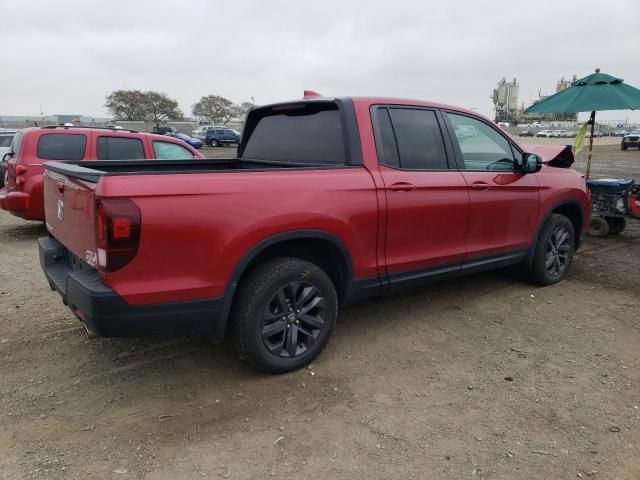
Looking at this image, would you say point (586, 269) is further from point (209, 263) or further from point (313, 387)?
point (209, 263)

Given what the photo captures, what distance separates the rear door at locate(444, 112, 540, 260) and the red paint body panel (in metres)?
0.01

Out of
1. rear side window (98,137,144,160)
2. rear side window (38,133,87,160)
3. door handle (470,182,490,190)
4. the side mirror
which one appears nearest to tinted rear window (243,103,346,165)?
door handle (470,182,490,190)

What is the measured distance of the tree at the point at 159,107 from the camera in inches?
2857

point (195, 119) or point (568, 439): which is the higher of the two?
point (195, 119)

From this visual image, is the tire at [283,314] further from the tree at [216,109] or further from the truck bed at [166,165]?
the tree at [216,109]

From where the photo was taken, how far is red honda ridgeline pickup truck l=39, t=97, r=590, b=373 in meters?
2.66

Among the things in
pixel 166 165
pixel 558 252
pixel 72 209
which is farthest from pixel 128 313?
pixel 558 252

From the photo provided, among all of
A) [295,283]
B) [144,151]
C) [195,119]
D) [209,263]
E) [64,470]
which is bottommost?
[64,470]

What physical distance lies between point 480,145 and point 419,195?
1.18 metres

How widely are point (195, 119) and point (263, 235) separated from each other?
300 ft

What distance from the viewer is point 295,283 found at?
10.6 ft

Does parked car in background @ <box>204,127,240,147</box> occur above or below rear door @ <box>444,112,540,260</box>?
above

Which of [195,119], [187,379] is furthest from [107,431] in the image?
[195,119]

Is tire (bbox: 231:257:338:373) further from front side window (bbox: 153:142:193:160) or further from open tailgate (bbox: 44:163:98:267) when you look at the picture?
front side window (bbox: 153:142:193:160)
